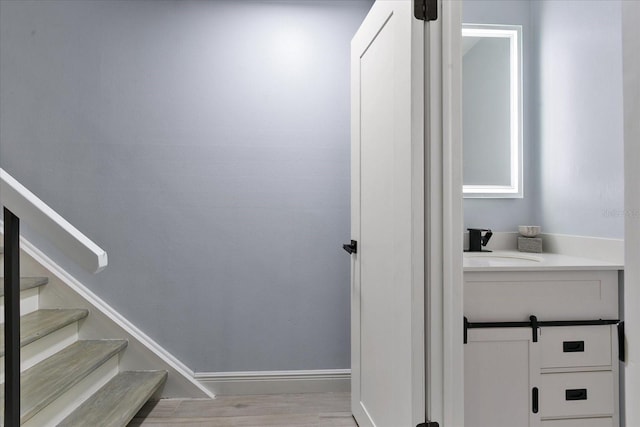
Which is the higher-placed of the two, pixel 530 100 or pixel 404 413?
pixel 530 100

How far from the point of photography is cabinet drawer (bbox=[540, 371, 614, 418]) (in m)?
1.46

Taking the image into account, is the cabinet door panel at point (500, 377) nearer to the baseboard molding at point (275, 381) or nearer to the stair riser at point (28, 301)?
the baseboard molding at point (275, 381)

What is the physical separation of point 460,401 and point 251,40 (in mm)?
2081

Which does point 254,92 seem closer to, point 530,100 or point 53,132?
point 53,132

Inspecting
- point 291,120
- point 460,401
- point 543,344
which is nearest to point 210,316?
point 291,120

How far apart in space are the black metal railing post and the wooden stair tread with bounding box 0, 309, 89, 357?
0.85 meters

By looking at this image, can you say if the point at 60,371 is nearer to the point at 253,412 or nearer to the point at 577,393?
the point at 253,412

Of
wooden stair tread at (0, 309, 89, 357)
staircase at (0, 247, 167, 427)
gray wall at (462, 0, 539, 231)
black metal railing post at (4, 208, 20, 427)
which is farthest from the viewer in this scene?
gray wall at (462, 0, 539, 231)

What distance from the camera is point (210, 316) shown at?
237cm

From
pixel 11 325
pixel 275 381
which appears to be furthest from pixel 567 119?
pixel 11 325

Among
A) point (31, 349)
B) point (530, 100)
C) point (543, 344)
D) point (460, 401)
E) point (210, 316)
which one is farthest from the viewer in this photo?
point (210, 316)

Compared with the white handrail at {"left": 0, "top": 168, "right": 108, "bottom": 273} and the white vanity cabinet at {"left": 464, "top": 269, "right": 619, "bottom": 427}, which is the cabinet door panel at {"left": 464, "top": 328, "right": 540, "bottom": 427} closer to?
the white vanity cabinet at {"left": 464, "top": 269, "right": 619, "bottom": 427}

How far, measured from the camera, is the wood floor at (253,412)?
6.71 feet

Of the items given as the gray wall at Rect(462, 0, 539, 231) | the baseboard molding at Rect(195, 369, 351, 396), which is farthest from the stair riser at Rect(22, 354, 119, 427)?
the gray wall at Rect(462, 0, 539, 231)
